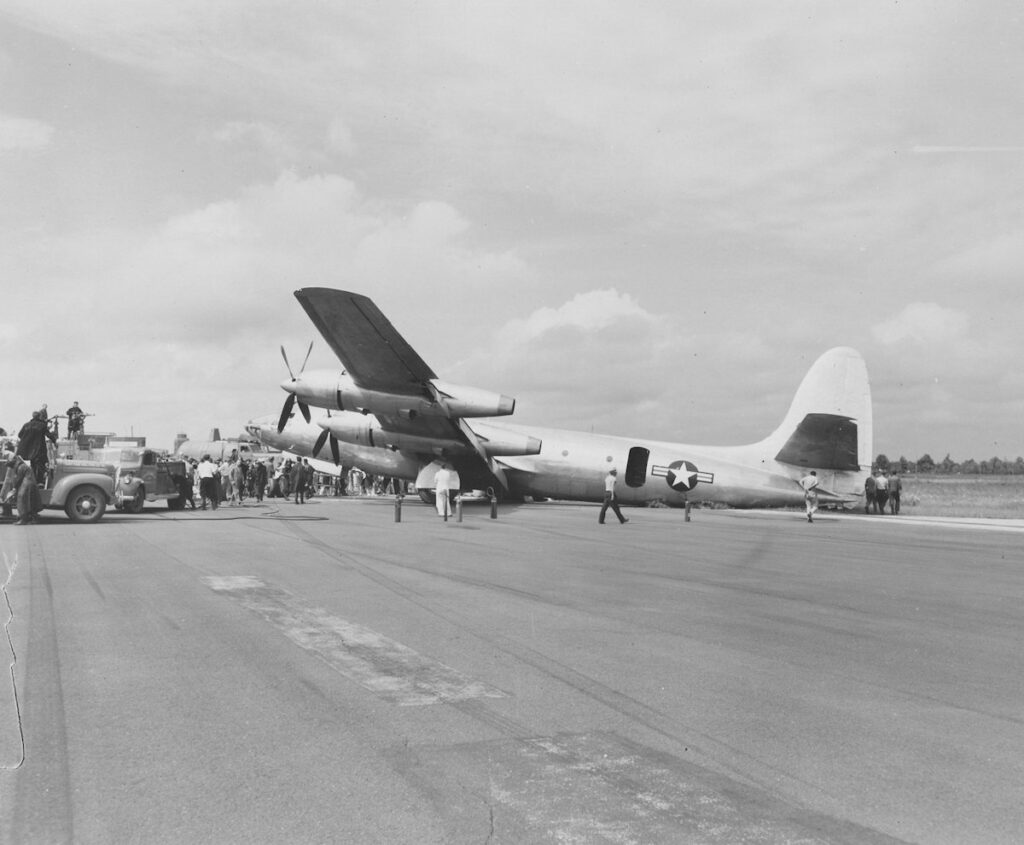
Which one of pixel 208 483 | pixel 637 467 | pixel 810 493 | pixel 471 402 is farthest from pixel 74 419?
pixel 810 493

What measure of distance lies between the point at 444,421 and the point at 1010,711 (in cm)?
2246

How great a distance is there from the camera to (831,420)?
31484mm

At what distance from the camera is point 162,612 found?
9.02 metres

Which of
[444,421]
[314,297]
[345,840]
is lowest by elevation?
[345,840]

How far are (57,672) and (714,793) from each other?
490 centimetres

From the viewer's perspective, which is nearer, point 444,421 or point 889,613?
point 889,613

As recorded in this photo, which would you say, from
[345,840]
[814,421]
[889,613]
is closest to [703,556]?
[889,613]

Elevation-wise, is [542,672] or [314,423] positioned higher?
[314,423]

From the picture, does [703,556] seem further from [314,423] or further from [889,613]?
[314,423]

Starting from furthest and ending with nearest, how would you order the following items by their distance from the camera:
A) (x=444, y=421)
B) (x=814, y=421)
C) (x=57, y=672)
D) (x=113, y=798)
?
(x=814, y=421), (x=444, y=421), (x=57, y=672), (x=113, y=798)

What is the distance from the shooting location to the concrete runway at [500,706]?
13.5ft

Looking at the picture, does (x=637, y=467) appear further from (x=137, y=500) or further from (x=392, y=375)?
(x=137, y=500)

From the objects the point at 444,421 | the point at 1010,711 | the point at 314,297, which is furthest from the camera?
the point at 444,421

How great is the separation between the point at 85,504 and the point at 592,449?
634 inches
